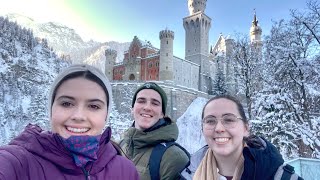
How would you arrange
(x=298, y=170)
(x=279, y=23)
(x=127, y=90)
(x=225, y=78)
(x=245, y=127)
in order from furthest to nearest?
(x=225, y=78) < (x=127, y=90) < (x=279, y=23) < (x=298, y=170) < (x=245, y=127)

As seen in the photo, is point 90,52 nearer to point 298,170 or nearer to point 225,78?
point 225,78

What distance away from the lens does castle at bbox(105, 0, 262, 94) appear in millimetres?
40250

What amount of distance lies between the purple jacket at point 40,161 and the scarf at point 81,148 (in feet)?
0.10

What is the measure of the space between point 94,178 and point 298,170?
378 centimetres

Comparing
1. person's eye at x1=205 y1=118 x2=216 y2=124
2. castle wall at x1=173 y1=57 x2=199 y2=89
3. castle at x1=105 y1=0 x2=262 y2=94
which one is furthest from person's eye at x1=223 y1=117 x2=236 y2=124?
castle wall at x1=173 y1=57 x2=199 y2=89

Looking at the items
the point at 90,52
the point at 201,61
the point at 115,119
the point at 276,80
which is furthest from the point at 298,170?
the point at 90,52

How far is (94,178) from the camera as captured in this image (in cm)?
175

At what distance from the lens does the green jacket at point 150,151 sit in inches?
119

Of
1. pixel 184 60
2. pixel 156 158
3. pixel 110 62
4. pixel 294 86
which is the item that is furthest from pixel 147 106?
pixel 110 62

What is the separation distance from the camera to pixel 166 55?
40.2 metres

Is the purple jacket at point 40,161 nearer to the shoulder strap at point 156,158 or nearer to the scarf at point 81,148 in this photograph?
the scarf at point 81,148

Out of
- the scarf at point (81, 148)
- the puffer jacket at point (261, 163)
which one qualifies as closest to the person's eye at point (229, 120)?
the puffer jacket at point (261, 163)

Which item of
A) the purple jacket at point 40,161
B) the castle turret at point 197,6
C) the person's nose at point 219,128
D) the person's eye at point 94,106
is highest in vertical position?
the castle turret at point 197,6

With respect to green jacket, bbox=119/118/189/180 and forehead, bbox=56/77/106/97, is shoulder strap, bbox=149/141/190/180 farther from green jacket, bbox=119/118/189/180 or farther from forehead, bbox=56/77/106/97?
forehead, bbox=56/77/106/97
